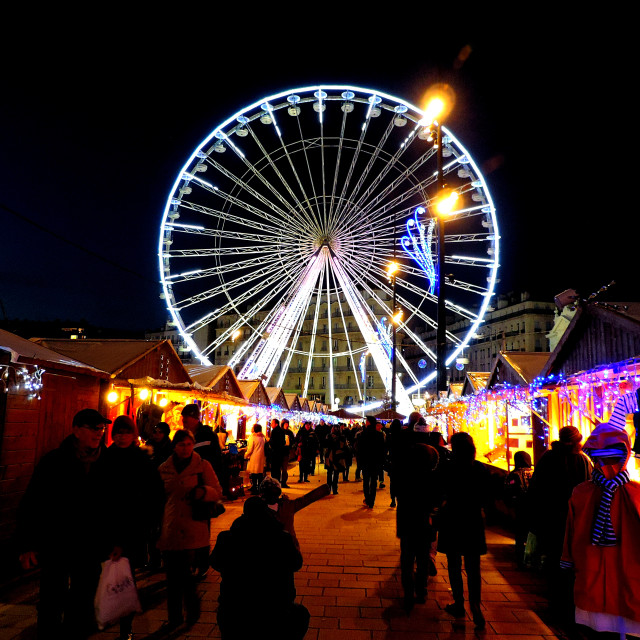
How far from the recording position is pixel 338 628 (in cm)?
460

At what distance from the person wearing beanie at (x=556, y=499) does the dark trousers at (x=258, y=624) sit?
9.44 ft

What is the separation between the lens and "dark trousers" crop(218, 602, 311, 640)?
3031 millimetres

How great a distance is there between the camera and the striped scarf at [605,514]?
3.67 meters

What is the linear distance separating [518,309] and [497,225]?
41190mm

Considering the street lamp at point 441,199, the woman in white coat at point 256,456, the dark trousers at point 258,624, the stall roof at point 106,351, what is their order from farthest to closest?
the woman in white coat at point 256,456
the street lamp at point 441,199
the stall roof at point 106,351
the dark trousers at point 258,624

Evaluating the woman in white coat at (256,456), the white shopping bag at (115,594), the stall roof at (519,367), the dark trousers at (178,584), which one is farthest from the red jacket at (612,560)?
the woman in white coat at (256,456)

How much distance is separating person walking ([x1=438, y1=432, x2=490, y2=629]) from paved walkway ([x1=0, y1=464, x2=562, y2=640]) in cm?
36

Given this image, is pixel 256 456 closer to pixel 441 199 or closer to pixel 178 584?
pixel 441 199

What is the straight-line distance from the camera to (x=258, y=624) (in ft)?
9.94

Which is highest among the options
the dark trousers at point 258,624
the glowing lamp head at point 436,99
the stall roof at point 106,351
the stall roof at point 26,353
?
the glowing lamp head at point 436,99

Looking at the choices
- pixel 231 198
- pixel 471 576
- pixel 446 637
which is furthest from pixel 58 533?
pixel 231 198

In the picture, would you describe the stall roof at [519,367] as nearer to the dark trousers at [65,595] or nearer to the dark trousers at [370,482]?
the dark trousers at [370,482]

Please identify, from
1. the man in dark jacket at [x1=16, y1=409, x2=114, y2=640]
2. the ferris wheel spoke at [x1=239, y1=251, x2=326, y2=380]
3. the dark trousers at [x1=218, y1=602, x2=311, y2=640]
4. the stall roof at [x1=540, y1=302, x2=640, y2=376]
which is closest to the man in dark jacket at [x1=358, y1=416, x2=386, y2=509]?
the stall roof at [x1=540, y1=302, x2=640, y2=376]

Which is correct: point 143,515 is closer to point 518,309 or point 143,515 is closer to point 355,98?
point 355,98
